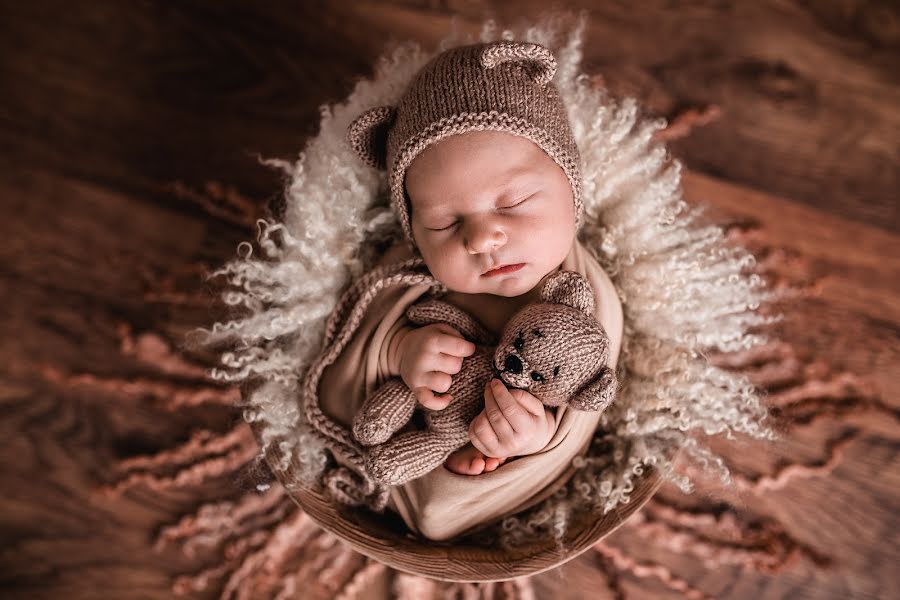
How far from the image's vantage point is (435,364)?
906 mm

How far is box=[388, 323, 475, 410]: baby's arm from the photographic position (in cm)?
91

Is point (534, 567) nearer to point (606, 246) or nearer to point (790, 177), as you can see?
point (606, 246)

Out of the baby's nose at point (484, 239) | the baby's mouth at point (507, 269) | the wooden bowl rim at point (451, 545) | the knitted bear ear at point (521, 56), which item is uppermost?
the knitted bear ear at point (521, 56)

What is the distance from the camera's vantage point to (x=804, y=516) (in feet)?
4.40

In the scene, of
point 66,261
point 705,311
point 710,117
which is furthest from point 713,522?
point 66,261

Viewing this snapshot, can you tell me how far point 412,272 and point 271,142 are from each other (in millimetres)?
652

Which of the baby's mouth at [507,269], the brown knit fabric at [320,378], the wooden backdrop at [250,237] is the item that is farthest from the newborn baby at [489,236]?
the wooden backdrop at [250,237]

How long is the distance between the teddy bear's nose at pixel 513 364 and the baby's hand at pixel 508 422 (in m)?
0.04

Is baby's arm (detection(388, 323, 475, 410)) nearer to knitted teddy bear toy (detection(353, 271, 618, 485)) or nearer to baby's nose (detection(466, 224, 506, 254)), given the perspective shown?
knitted teddy bear toy (detection(353, 271, 618, 485))

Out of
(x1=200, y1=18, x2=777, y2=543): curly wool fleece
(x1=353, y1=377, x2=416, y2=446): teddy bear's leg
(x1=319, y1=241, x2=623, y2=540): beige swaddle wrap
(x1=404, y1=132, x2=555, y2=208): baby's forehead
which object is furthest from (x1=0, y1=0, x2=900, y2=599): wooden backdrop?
(x1=404, y1=132, x2=555, y2=208): baby's forehead

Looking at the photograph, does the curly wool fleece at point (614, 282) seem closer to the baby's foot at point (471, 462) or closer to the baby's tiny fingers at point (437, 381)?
the baby's foot at point (471, 462)

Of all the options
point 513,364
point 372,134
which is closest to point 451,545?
point 513,364

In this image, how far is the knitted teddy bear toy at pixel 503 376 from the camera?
2.64 feet

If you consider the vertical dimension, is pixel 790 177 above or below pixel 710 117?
below
